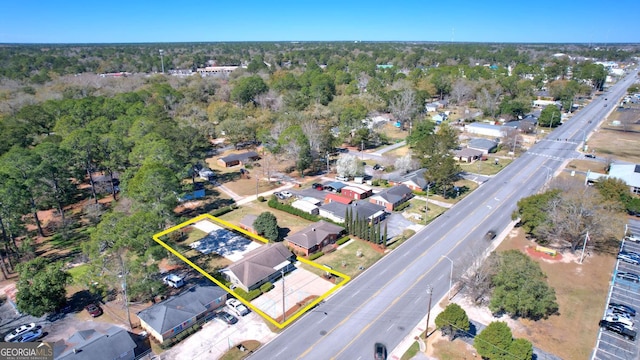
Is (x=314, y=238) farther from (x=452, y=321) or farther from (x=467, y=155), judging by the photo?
(x=467, y=155)

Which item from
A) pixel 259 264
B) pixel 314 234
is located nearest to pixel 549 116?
pixel 314 234

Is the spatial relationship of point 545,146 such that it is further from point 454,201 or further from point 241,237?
point 241,237

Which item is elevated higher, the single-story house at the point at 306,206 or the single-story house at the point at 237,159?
the single-story house at the point at 237,159

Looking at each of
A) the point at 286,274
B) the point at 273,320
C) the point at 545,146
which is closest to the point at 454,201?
the point at 286,274

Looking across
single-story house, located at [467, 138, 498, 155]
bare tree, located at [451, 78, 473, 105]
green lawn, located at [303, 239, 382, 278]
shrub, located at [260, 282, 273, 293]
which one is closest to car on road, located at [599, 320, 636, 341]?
green lawn, located at [303, 239, 382, 278]

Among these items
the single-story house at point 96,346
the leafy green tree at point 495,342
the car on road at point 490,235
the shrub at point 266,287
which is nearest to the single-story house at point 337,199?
the car on road at point 490,235

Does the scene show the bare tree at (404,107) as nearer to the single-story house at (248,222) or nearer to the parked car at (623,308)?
the single-story house at (248,222)
